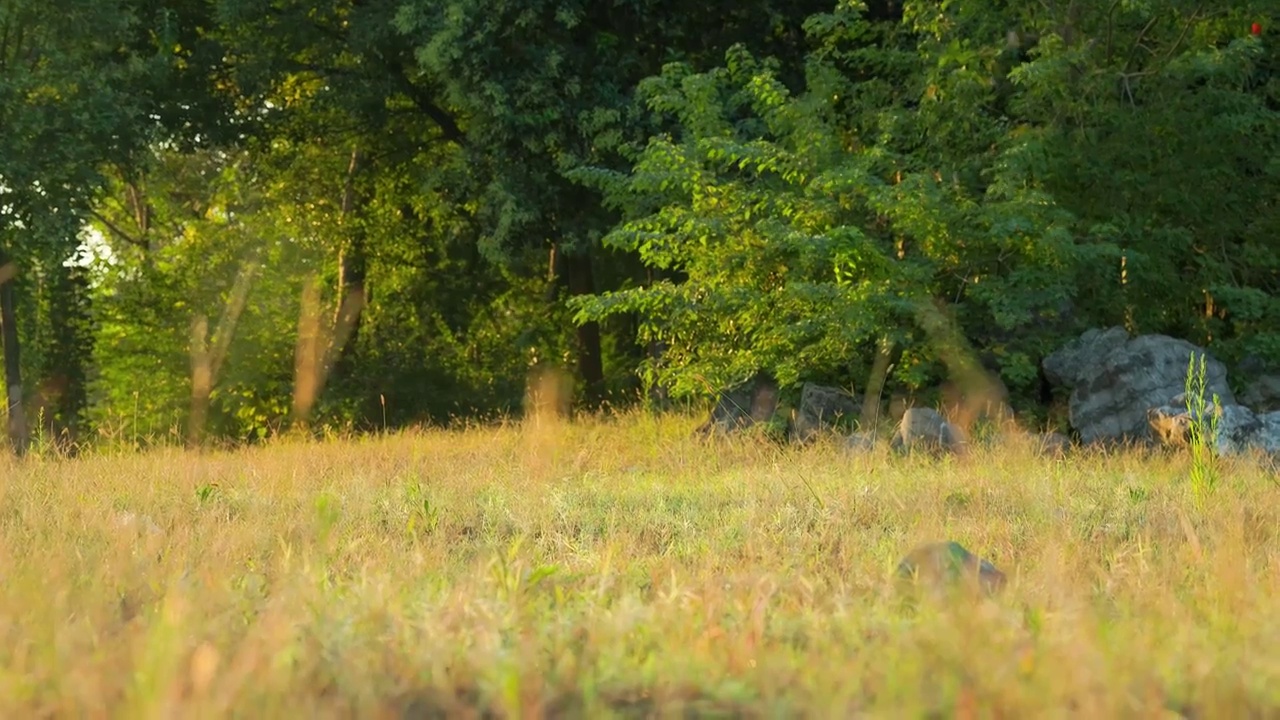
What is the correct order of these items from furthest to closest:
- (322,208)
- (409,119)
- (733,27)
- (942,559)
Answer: (322,208) → (409,119) → (733,27) → (942,559)

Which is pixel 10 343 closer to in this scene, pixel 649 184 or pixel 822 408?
pixel 649 184

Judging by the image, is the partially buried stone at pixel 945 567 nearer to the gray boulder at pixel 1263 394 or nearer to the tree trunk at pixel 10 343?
the gray boulder at pixel 1263 394

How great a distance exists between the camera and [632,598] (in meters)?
4.64

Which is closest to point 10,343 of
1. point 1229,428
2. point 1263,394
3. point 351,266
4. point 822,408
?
point 351,266

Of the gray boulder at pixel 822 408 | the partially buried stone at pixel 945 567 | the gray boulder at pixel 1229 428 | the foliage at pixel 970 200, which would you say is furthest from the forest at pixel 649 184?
the partially buried stone at pixel 945 567

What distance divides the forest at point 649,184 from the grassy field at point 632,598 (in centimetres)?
409

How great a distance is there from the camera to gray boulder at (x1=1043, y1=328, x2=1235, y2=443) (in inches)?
530

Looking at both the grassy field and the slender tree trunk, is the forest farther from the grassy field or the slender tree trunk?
the grassy field

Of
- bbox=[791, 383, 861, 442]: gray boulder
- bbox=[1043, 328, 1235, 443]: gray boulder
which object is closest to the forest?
bbox=[791, 383, 861, 442]: gray boulder

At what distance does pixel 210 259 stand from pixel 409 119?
5.89 m

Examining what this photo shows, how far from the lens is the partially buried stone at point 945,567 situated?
491cm

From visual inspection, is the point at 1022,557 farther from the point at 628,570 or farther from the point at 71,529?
the point at 71,529

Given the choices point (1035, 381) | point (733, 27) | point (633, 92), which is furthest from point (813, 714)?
point (733, 27)

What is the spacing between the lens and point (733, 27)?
2009 centimetres
